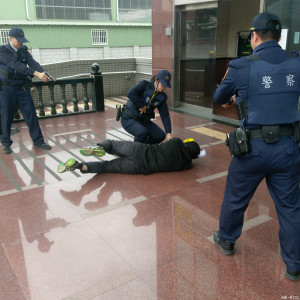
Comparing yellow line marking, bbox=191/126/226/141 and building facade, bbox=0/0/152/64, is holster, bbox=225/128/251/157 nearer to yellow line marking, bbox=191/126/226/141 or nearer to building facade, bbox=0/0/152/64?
yellow line marking, bbox=191/126/226/141

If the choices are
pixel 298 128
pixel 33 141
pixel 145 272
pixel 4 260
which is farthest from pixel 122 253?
pixel 33 141

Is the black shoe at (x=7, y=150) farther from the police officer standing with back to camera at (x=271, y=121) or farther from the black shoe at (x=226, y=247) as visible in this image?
the police officer standing with back to camera at (x=271, y=121)

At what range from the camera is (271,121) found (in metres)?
2.18

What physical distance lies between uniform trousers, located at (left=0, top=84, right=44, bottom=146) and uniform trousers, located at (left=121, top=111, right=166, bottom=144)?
1522 millimetres

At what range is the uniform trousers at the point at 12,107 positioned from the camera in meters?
5.08

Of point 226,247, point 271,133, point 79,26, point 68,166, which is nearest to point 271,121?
point 271,133

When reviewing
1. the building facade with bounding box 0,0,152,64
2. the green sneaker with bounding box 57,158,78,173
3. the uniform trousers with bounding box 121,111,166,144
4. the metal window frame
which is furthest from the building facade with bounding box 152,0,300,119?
the metal window frame

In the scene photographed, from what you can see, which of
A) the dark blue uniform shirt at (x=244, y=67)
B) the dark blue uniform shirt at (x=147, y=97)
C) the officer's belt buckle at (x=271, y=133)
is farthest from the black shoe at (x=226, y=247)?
the dark blue uniform shirt at (x=147, y=97)

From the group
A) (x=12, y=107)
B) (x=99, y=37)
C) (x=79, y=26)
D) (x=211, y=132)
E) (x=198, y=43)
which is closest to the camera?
(x=12, y=107)

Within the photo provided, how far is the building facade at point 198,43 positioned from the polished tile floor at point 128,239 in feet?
11.1

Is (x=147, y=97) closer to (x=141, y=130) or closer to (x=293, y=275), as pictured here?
(x=141, y=130)

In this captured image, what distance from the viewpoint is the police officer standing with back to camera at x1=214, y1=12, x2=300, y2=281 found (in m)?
2.16

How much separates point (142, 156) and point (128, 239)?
1.41 meters

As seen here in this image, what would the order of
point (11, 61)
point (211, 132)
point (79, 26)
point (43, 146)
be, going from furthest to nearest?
point (79, 26) < point (211, 132) < point (43, 146) < point (11, 61)
